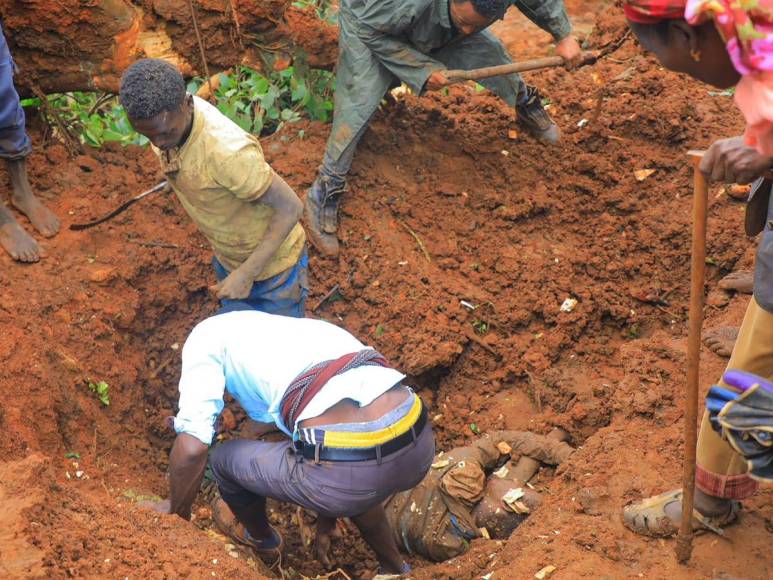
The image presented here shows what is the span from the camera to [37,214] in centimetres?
467

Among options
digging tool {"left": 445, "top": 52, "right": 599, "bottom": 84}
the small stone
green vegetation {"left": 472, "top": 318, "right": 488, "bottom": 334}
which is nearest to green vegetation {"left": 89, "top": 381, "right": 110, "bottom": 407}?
the small stone

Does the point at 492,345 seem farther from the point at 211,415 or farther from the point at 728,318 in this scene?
the point at 211,415

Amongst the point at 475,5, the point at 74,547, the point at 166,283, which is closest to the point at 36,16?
the point at 166,283

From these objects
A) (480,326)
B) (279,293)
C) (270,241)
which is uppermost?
(270,241)

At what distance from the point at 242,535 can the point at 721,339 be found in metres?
2.33

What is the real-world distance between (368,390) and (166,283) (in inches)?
89.1

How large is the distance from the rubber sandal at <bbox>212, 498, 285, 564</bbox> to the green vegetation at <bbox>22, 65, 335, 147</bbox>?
8.38ft

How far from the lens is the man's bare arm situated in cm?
382

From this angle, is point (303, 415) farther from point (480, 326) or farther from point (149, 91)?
point (480, 326)

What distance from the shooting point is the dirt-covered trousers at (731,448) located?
2.60 metres

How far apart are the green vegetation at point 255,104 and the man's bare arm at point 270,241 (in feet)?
6.01

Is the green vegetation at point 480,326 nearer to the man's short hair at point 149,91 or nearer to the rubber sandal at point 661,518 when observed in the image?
the rubber sandal at point 661,518

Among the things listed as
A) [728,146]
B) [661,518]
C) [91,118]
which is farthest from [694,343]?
[91,118]

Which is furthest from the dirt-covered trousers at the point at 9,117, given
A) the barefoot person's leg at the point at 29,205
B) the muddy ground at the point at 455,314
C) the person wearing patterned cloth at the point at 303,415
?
the person wearing patterned cloth at the point at 303,415
